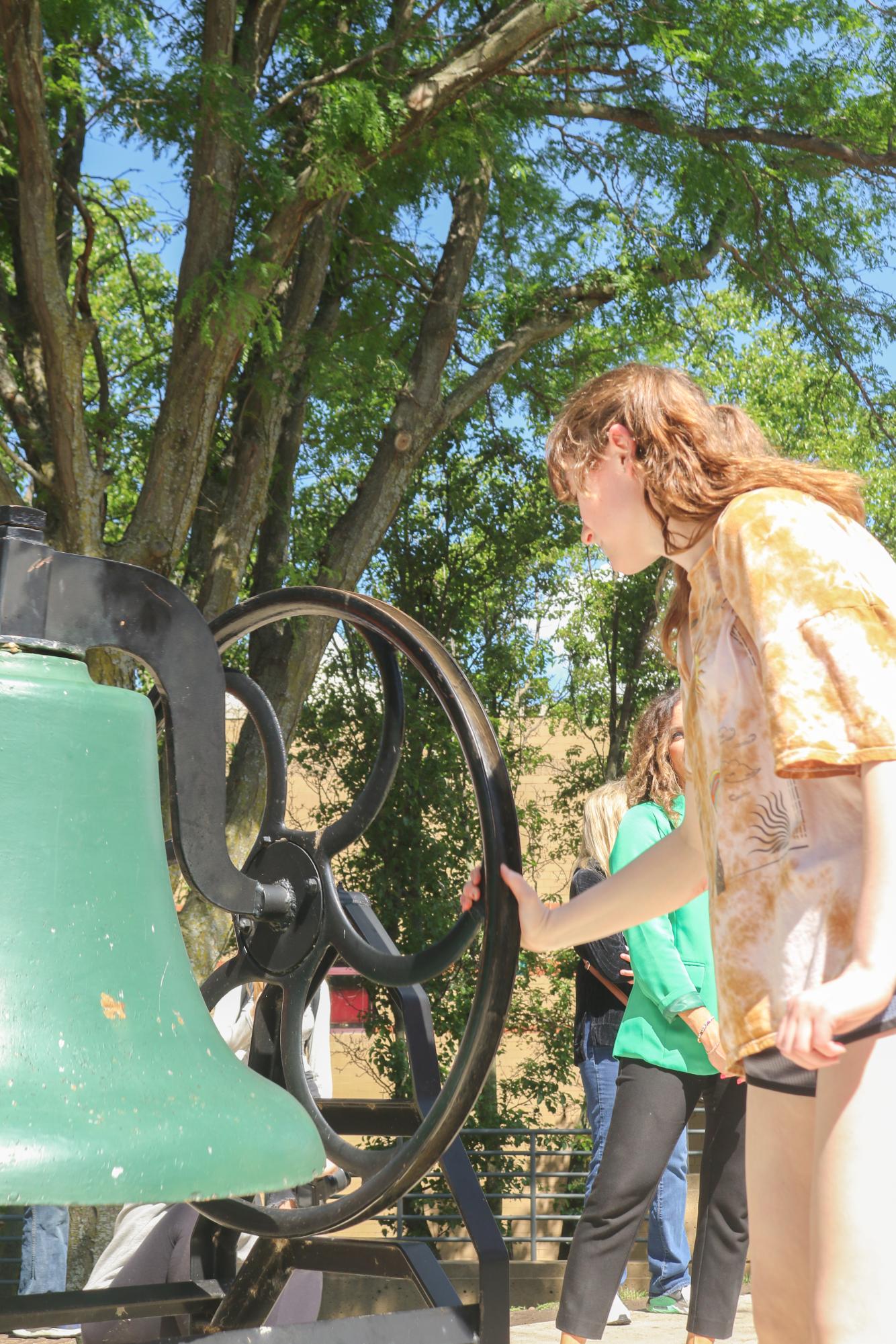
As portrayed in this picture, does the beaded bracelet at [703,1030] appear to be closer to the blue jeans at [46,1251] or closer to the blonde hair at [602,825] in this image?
the blonde hair at [602,825]

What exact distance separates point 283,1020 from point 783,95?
752cm

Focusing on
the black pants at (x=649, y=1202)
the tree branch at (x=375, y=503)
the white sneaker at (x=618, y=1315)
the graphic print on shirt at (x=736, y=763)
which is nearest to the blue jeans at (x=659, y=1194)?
the white sneaker at (x=618, y=1315)

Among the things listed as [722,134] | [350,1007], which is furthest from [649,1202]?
[722,134]

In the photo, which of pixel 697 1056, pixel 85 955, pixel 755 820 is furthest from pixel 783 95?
pixel 85 955

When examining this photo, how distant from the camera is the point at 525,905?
1.60 meters

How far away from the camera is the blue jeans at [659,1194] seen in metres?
4.45

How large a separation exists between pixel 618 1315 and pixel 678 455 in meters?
3.54

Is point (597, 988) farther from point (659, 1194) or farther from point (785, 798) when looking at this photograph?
point (785, 798)

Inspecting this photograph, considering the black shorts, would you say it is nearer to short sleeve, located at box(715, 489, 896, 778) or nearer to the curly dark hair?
short sleeve, located at box(715, 489, 896, 778)

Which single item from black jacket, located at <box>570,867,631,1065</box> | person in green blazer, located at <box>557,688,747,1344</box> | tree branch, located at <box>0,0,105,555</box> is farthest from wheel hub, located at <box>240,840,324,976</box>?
tree branch, located at <box>0,0,105,555</box>

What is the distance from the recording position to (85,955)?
1170 mm

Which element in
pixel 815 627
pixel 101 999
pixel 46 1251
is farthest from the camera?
pixel 46 1251

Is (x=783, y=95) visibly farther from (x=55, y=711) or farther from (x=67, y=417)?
(x=55, y=711)

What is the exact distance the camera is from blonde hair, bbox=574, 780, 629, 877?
4.48 meters
